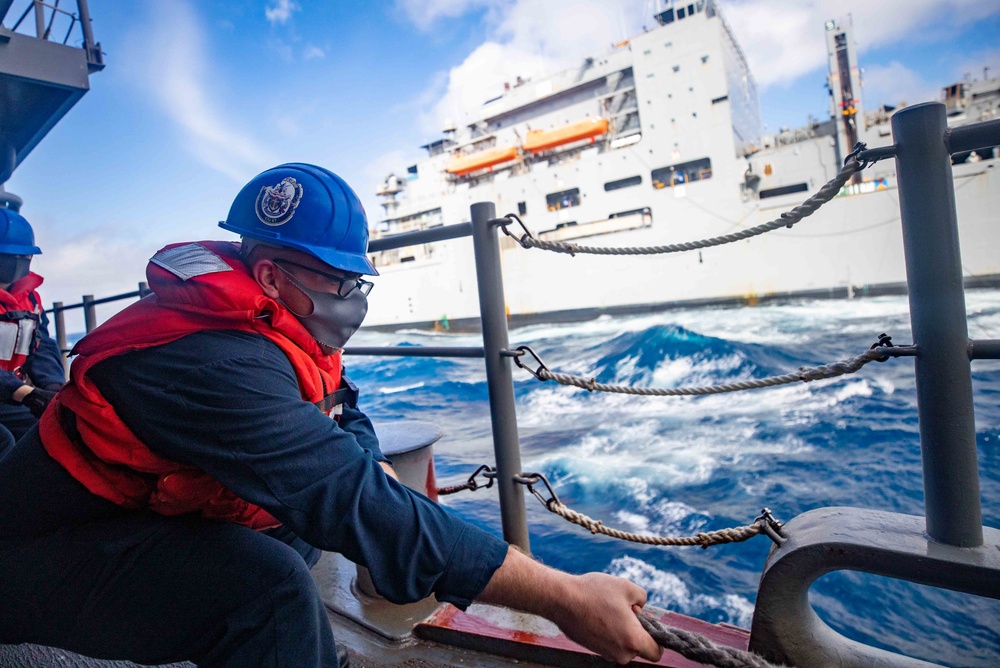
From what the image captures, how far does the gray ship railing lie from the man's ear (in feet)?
4.18

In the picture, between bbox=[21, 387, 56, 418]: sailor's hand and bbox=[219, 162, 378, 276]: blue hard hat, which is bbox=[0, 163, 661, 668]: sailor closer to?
bbox=[219, 162, 378, 276]: blue hard hat

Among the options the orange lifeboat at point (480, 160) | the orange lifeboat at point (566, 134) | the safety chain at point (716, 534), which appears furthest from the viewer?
the orange lifeboat at point (480, 160)

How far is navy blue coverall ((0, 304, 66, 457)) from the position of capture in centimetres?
220

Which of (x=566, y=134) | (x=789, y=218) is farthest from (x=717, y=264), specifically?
(x=789, y=218)

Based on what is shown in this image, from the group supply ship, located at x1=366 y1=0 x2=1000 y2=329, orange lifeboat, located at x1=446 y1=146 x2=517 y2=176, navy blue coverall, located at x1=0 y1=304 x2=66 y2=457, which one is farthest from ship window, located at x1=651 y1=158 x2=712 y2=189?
navy blue coverall, located at x1=0 y1=304 x2=66 y2=457

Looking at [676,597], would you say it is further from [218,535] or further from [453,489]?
[218,535]

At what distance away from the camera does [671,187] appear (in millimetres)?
22438

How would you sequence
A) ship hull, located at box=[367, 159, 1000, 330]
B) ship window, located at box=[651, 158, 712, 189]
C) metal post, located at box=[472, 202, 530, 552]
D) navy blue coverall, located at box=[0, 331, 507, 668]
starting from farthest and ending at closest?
ship window, located at box=[651, 158, 712, 189], ship hull, located at box=[367, 159, 1000, 330], metal post, located at box=[472, 202, 530, 552], navy blue coverall, located at box=[0, 331, 507, 668]

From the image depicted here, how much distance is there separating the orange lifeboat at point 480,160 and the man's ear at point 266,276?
26.3 metres

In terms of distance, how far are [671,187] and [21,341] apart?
894 inches

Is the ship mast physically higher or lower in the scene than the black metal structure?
higher

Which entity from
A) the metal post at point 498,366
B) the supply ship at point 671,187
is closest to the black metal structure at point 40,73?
the metal post at point 498,366

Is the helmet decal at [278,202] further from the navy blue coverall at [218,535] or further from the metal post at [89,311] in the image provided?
the metal post at [89,311]

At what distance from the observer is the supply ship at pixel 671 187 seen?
19.3 meters
